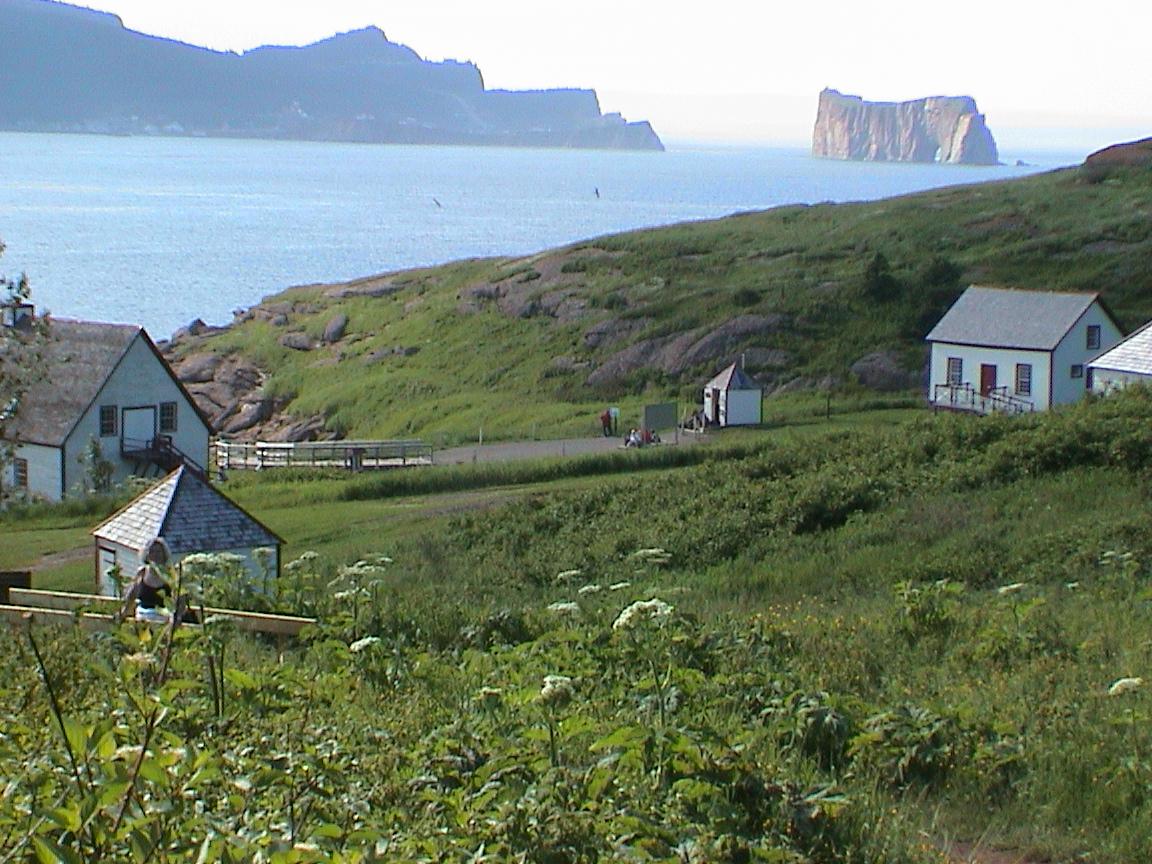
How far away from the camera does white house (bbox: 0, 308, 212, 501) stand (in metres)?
45.2

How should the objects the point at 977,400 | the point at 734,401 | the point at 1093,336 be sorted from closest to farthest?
the point at 734,401 → the point at 977,400 → the point at 1093,336

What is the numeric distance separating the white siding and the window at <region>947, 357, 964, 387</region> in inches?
1184

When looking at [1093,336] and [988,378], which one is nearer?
[1093,336]

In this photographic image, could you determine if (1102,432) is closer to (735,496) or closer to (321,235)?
(735,496)

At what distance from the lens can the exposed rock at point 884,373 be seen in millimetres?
59188

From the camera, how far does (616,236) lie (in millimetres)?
94375

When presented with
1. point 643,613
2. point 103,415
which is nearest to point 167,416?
point 103,415

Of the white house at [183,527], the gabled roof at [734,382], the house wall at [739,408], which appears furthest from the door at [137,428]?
the white house at [183,527]

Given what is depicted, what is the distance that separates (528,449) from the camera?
48125mm

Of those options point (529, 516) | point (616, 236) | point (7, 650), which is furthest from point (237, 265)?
point (7, 650)

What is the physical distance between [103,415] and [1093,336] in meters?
33.0

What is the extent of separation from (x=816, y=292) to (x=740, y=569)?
51.6m

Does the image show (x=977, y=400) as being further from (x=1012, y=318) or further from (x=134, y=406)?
(x=134, y=406)

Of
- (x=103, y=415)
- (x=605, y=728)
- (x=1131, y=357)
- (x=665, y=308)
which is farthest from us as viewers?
(x=665, y=308)
